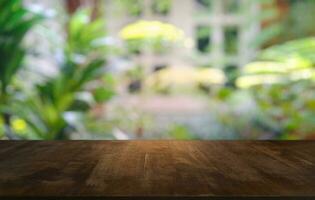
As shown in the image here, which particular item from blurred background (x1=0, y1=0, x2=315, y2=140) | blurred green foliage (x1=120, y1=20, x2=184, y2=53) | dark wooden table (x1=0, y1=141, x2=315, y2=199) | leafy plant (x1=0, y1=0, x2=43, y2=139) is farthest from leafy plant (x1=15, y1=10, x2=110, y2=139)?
blurred green foliage (x1=120, y1=20, x2=184, y2=53)

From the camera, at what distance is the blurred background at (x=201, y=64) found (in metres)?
4.04

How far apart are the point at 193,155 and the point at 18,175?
294mm

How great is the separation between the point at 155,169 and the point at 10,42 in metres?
1.91

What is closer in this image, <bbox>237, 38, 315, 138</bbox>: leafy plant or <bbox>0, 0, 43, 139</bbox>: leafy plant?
<bbox>0, 0, 43, 139</bbox>: leafy plant

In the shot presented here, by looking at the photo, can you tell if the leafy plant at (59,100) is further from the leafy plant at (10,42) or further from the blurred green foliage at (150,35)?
the blurred green foliage at (150,35)

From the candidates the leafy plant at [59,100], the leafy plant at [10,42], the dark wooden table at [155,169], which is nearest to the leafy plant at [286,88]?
the leafy plant at [59,100]

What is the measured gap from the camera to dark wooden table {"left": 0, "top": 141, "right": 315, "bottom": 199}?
0.50 m

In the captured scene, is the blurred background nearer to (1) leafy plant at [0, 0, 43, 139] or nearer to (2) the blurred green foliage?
(2) the blurred green foliage

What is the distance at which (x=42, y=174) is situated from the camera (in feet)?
1.97

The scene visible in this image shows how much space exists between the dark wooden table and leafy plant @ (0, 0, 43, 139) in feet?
4.97

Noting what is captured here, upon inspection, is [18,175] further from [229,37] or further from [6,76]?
[229,37]

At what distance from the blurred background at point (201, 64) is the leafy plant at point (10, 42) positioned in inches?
23.6

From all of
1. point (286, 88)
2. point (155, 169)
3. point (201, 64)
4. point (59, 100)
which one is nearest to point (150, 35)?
point (201, 64)

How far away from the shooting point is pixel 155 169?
2.09 ft
